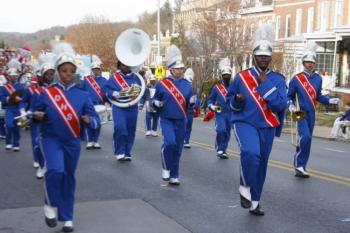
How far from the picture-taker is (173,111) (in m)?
9.22

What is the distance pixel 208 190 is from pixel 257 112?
2.06 metres

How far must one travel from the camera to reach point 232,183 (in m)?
9.39

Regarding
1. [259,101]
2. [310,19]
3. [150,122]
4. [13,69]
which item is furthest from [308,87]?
[310,19]

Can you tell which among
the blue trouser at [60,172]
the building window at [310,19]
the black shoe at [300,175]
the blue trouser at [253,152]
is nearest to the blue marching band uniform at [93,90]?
the black shoe at [300,175]

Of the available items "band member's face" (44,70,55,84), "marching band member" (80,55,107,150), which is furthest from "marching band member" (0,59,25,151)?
"band member's face" (44,70,55,84)

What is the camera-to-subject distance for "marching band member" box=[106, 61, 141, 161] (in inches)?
464

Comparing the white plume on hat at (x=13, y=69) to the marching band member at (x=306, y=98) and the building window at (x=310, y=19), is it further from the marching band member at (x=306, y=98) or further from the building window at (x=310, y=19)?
the building window at (x=310, y=19)

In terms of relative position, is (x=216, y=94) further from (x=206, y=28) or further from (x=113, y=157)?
(x=206, y=28)

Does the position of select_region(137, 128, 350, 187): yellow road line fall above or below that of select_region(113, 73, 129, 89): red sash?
below

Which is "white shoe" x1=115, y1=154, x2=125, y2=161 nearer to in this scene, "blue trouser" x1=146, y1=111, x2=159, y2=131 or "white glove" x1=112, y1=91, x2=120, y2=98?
"white glove" x1=112, y1=91, x2=120, y2=98

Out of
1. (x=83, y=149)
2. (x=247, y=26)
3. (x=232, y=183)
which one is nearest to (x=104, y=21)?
(x=247, y=26)

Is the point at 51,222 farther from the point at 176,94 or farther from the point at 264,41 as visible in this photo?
the point at 176,94

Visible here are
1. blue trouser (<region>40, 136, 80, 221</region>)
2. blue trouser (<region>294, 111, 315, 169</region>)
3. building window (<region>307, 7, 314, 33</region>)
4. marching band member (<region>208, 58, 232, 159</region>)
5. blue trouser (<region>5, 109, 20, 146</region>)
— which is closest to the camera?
blue trouser (<region>40, 136, 80, 221</region>)

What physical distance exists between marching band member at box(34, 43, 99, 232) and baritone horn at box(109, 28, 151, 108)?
205 inches
